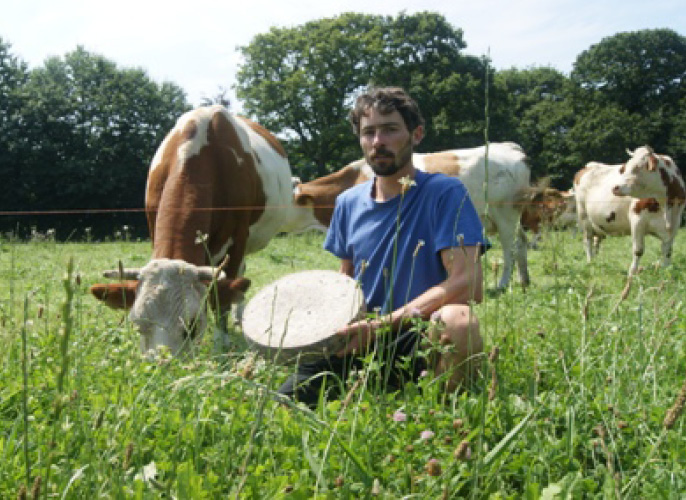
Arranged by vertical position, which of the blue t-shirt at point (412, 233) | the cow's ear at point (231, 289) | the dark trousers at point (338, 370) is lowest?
the dark trousers at point (338, 370)

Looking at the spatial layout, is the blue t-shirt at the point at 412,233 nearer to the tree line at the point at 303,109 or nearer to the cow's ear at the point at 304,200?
the cow's ear at the point at 304,200

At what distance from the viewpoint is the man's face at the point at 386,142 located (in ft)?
10.6

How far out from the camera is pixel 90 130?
3625 cm

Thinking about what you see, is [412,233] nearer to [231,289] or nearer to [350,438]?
[231,289]

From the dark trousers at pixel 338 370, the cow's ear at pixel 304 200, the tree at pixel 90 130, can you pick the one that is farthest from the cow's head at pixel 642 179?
the tree at pixel 90 130

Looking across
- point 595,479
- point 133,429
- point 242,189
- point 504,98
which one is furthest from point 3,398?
point 504,98

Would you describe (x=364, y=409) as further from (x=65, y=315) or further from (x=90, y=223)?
(x=90, y=223)

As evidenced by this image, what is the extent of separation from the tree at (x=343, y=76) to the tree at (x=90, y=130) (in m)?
6.06

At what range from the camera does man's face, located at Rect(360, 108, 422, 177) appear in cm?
324

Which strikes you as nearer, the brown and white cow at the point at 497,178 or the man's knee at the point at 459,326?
the man's knee at the point at 459,326

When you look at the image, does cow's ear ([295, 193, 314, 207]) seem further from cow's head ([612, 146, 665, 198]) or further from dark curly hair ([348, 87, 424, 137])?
dark curly hair ([348, 87, 424, 137])

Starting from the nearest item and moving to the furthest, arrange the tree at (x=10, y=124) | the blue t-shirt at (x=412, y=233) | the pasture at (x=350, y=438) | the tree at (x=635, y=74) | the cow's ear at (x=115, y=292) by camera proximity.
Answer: the pasture at (x=350, y=438)
the blue t-shirt at (x=412, y=233)
the cow's ear at (x=115, y=292)
the tree at (x=10, y=124)
the tree at (x=635, y=74)

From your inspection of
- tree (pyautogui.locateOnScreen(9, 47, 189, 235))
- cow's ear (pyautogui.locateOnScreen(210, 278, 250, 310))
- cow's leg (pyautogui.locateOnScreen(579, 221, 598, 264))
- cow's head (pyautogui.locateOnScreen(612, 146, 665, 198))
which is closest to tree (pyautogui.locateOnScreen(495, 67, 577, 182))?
tree (pyautogui.locateOnScreen(9, 47, 189, 235))

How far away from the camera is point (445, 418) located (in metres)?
2.16
